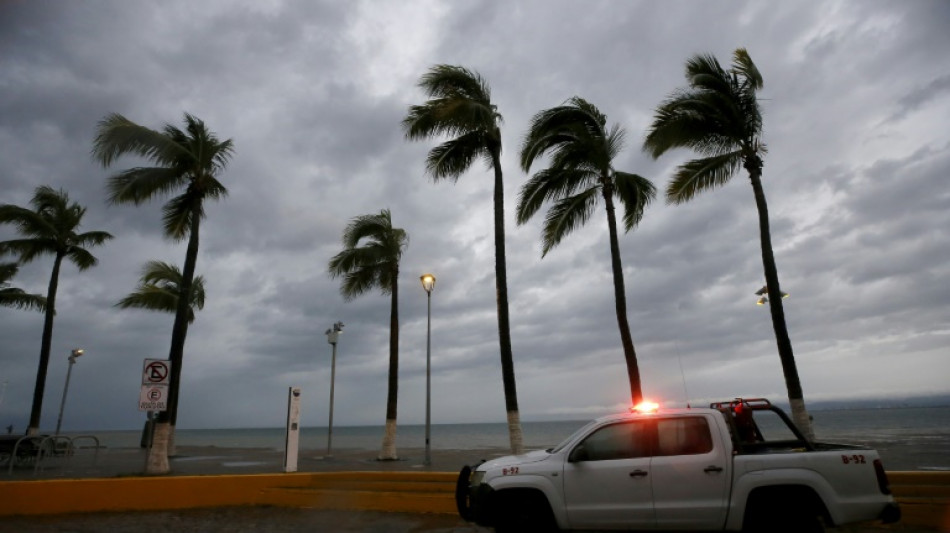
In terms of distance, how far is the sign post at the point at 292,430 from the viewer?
47.3 feet

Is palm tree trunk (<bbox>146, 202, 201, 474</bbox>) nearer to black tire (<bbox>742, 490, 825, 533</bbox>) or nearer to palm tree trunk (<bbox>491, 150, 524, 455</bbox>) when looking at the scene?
palm tree trunk (<bbox>491, 150, 524, 455</bbox>)

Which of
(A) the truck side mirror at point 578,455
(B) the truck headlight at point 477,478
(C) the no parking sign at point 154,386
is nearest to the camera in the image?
(A) the truck side mirror at point 578,455

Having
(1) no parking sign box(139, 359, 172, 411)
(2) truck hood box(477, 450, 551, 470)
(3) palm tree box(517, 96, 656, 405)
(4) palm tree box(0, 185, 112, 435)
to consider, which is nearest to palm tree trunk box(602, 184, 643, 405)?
(3) palm tree box(517, 96, 656, 405)

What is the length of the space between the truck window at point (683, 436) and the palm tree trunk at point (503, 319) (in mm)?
8704

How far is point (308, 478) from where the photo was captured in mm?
11594

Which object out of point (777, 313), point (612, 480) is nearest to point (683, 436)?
point (612, 480)

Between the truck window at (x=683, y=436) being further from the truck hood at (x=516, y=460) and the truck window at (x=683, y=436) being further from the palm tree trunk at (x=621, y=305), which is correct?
the palm tree trunk at (x=621, y=305)

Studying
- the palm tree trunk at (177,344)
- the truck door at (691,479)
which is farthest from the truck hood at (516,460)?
the palm tree trunk at (177,344)

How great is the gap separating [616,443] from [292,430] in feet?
35.2

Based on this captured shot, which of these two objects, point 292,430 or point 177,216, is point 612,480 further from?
point 177,216

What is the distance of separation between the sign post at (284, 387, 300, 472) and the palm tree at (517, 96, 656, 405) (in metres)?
8.74

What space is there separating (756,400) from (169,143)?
16572 millimetres

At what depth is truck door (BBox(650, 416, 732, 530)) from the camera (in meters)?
5.95

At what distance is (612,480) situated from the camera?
638cm
